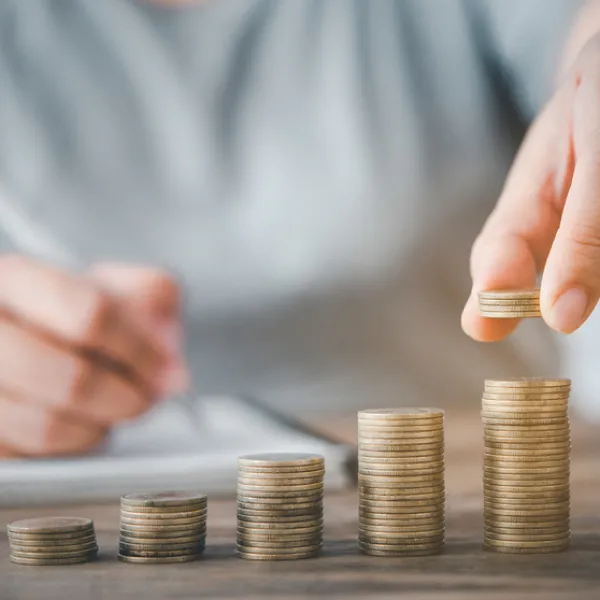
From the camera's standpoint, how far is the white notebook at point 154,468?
1.41 meters

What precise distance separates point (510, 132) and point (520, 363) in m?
0.61

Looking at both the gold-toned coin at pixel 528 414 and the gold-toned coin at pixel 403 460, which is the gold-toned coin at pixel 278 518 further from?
the gold-toned coin at pixel 528 414

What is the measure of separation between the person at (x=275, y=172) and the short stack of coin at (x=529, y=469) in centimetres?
166

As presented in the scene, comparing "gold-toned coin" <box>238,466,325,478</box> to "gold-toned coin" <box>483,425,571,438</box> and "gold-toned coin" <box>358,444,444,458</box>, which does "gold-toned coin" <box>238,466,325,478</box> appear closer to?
"gold-toned coin" <box>358,444,444,458</box>

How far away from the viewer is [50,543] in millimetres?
1074

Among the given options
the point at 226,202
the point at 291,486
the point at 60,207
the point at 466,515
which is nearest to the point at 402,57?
the point at 226,202

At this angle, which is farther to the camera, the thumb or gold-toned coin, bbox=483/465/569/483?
the thumb

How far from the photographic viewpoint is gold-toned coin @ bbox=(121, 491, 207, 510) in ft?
3.51

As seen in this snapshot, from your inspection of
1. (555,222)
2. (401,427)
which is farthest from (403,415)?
(555,222)

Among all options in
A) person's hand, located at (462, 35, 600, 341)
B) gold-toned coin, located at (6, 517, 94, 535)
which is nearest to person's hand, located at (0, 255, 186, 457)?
gold-toned coin, located at (6, 517, 94, 535)

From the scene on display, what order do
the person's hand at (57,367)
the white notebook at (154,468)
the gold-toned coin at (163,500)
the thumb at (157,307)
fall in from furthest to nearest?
the thumb at (157,307) < the person's hand at (57,367) < the white notebook at (154,468) < the gold-toned coin at (163,500)

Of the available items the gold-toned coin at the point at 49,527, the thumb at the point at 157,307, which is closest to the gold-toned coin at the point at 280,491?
the gold-toned coin at the point at 49,527

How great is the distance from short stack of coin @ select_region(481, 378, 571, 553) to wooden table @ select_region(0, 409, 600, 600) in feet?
0.08

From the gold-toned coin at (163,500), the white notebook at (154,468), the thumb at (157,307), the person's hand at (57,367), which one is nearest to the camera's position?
the gold-toned coin at (163,500)
